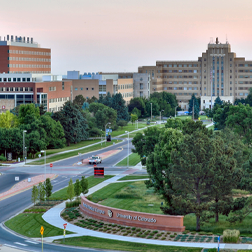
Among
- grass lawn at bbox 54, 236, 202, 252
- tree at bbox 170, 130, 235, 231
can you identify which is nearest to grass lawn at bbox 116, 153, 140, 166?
tree at bbox 170, 130, 235, 231

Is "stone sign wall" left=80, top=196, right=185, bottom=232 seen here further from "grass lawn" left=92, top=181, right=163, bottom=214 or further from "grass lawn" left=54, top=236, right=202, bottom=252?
"grass lawn" left=92, top=181, right=163, bottom=214

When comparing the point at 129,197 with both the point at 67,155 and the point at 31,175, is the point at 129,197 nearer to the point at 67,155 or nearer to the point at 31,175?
the point at 31,175

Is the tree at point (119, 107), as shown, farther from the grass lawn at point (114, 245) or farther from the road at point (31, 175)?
the grass lawn at point (114, 245)

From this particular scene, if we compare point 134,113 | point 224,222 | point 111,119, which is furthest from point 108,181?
point 134,113

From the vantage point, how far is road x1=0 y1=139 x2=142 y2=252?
4050 cm

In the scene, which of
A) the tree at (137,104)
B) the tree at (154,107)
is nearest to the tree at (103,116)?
the tree at (137,104)

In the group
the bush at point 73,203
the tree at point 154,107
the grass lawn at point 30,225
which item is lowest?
the grass lawn at point 30,225

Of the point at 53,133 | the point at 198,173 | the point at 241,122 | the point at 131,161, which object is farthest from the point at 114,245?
the point at 241,122

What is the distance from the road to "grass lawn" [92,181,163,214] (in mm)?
7051

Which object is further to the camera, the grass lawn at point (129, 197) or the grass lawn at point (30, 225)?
the grass lawn at point (129, 197)

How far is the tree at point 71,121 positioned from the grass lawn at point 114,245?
69.8 meters

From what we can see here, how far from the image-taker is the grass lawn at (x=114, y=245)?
37.3 m

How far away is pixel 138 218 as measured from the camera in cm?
4381

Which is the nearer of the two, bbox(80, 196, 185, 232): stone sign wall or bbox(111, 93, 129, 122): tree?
bbox(80, 196, 185, 232): stone sign wall
